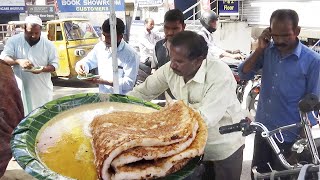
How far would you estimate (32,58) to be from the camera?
4.88 m

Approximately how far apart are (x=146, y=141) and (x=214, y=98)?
21.8 inches

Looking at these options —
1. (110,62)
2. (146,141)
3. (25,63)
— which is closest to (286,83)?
(146,141)

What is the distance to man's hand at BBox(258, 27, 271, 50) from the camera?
2.84m

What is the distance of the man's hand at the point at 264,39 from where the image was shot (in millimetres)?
2840

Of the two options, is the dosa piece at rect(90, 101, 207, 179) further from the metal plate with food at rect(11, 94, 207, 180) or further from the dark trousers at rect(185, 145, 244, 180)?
the dark trousers at rect(185, 145, 244, 180)

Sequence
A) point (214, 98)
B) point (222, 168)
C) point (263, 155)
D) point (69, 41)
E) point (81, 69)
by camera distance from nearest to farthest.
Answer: point (214, 98), point (222, 168), point (263, 155), point (81, 69), point (69, 41)

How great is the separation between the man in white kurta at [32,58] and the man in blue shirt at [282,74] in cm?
282

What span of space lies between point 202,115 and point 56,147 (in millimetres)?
773

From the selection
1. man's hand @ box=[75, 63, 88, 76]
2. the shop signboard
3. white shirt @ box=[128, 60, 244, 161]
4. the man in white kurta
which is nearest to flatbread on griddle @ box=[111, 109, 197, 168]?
white shirt @ box=[128, 60, 244, 161]

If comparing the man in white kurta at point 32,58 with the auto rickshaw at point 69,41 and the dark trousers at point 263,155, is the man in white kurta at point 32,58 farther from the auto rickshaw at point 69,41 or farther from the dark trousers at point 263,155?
the auto rickshaw at point 69,41

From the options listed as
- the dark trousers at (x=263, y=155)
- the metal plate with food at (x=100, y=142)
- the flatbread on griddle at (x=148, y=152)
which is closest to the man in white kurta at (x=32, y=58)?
the metal plate with food at (x=100, y=142)

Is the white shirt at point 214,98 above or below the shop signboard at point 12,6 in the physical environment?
below

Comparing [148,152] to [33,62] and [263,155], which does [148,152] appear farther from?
[33,62]

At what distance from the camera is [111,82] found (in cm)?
370
